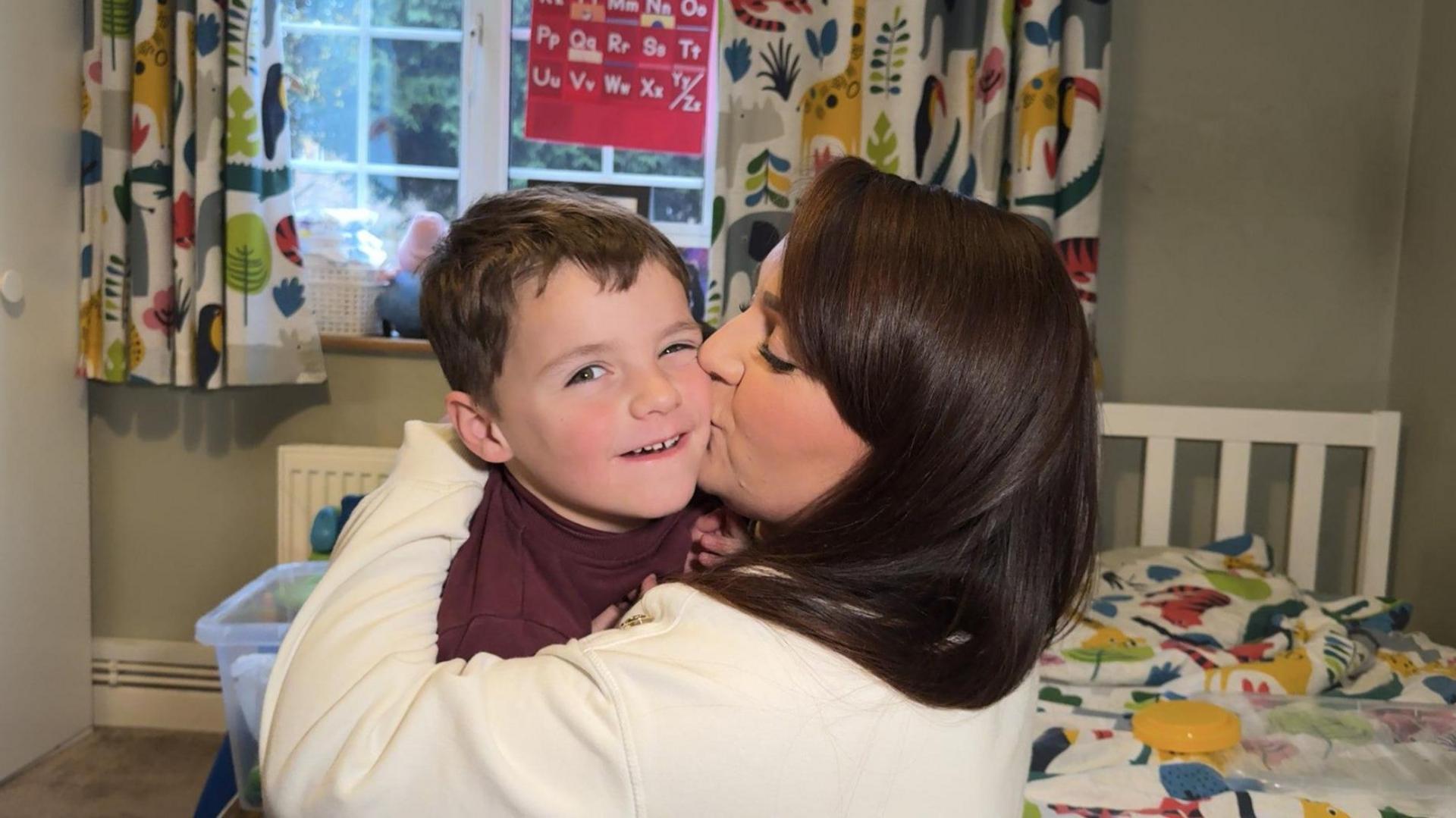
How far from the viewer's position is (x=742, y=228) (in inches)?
94.6

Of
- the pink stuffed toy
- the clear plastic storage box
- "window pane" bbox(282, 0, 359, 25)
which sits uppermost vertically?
"window pane" bbox(282, 0, 359, 25)

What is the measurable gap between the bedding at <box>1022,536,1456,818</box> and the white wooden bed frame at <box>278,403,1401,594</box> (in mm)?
148

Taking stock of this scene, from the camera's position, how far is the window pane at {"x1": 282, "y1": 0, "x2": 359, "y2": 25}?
268cm

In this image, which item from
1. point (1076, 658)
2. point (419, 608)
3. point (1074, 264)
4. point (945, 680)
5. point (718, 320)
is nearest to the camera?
point (945, 680)

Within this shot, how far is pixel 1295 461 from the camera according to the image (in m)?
2.32

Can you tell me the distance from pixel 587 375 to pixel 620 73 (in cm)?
177

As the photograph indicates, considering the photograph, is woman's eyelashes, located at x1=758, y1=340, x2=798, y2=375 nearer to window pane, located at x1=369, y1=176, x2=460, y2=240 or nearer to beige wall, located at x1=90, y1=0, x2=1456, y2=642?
beige wall, located at x1=90, y1=0, x2=1456, y2=642

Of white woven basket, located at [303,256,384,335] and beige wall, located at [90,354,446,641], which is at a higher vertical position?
white woven basket, located at [303,256,384,335]

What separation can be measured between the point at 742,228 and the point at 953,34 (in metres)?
0.60

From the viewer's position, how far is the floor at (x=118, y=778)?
7.75 feet

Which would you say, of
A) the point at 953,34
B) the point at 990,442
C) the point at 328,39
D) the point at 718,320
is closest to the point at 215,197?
the point at 328,39

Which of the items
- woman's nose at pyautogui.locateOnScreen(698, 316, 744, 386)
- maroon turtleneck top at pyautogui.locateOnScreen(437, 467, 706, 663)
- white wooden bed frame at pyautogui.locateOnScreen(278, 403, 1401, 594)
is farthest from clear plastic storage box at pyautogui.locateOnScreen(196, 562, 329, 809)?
white wooden bed frame at pyautogui.locateOnScreen(278, 403, 1401, 594)

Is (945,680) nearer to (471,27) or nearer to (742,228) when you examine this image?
(742,228)

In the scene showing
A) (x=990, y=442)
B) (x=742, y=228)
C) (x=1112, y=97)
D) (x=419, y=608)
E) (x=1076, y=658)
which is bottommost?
(x=1076, y=658)
